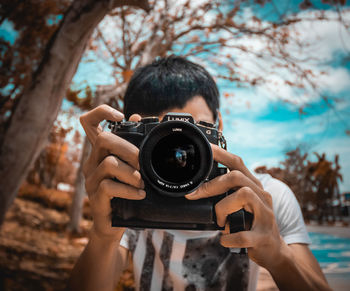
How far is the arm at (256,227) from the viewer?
37.3 inches

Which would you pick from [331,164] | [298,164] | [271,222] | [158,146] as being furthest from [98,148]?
[331,164]

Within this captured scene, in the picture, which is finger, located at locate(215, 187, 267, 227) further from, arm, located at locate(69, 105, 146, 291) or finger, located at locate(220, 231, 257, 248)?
arm, located at locate(69, 105, 146, 291)

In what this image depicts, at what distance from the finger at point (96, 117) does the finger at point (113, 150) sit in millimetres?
110

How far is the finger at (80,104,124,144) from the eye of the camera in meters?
1.09

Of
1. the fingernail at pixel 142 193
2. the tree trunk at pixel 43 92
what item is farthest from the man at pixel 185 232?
the tree trunk at pixel 43 92

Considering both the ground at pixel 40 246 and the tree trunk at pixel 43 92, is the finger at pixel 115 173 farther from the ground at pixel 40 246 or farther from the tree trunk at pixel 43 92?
the ground at pixel 40 246

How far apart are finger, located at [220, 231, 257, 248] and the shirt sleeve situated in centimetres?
51

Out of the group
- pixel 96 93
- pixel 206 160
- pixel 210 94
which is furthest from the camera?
pixel 96 93

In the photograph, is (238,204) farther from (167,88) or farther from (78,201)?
(78,201)

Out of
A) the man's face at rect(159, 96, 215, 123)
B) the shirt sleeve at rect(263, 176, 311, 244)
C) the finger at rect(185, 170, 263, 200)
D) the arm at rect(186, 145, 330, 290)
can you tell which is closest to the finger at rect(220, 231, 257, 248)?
the arm at rect(186, 145, 330, 290)

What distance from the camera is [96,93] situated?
558 centimetres

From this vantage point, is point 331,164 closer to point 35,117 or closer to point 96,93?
point 96,93

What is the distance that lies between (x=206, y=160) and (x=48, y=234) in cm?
759

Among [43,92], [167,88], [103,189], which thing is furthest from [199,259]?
[43,92]
